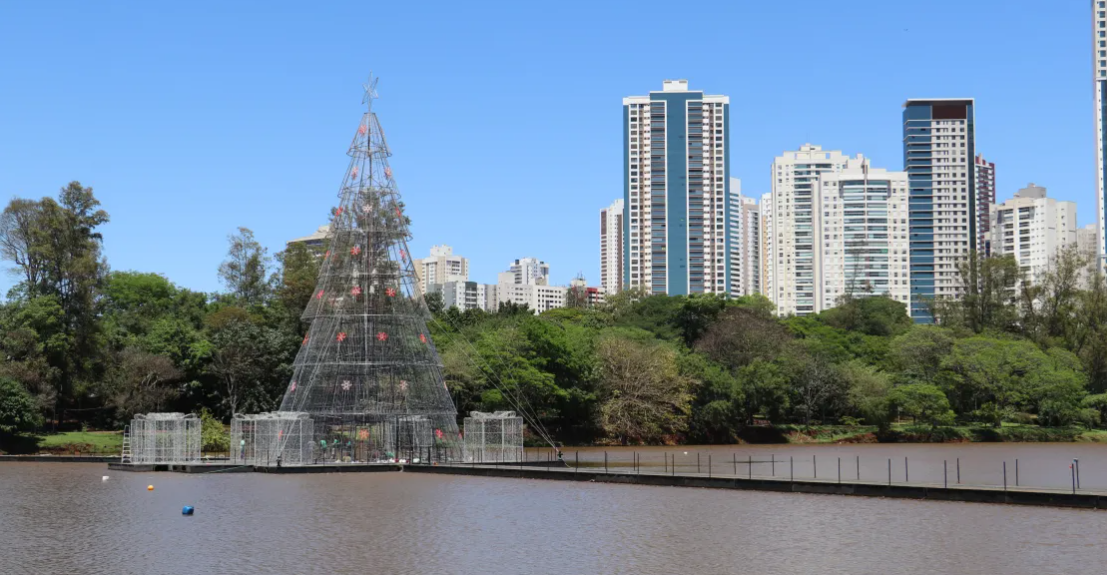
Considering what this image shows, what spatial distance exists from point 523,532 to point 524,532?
3cm

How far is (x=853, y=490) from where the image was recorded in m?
37.8

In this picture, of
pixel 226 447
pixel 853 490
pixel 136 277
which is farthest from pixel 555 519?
pixel 136 277

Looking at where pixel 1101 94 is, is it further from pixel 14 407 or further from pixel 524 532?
pixel 524 532

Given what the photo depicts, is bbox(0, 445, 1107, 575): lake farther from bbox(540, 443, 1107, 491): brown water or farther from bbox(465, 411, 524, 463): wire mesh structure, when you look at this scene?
bbox(465, 411, 524, 463): wire mesh structure

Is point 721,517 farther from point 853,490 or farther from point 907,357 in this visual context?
point 907,357

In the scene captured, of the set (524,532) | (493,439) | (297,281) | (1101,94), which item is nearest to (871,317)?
(297,281)

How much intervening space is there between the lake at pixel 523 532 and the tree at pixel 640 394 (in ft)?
118

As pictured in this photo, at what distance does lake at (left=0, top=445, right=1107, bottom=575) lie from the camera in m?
24.2

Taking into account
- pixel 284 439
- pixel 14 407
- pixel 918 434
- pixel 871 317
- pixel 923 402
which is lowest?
pixel 918 434

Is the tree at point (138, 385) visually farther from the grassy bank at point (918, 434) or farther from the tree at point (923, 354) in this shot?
the tree at point (923, 354)

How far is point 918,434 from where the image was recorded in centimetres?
8556

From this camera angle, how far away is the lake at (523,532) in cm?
2417

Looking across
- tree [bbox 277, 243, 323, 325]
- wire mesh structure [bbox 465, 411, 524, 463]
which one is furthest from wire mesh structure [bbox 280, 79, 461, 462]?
tree [bbox 277, 243, 323, 325]

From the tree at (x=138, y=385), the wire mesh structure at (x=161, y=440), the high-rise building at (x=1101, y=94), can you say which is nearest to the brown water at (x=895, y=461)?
the wire mesh structure at (x=161, y=440)
